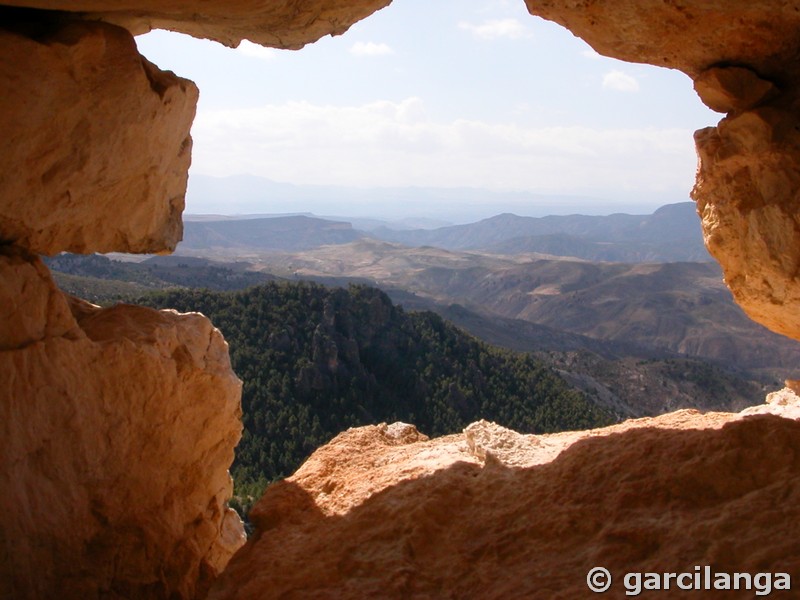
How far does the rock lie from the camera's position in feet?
26.0

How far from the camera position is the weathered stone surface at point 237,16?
22.4 ft

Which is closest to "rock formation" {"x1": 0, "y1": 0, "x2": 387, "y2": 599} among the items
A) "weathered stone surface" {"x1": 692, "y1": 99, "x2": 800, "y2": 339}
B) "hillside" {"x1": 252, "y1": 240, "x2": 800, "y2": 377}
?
"weathered stone surface" {"x1": 692, "y1": 99, "x2": 800, "y2": 339}

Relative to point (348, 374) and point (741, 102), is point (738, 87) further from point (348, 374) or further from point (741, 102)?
point (348, 374)

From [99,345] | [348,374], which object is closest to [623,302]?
[348,374]

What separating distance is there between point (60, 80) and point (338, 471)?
18.6ft

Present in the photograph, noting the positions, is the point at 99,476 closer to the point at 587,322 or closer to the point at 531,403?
the point at 531,403

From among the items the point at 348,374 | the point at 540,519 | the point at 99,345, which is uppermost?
the point at 99,345

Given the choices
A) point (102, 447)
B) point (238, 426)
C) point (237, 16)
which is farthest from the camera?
point (238, 426)

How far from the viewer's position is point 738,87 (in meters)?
7.98

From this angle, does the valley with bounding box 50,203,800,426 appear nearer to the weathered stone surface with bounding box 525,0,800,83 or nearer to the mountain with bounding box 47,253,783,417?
the mountain with bounding box 47,253,783,417

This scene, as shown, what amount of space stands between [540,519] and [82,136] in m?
6.20

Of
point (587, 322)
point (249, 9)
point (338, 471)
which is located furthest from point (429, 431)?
point (587, 322)

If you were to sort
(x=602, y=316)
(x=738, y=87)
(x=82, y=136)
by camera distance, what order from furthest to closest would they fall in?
(x=602, y=316) < (x=738, y=87) < (x=82, y=136)

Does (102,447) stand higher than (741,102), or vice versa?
(741,102)
